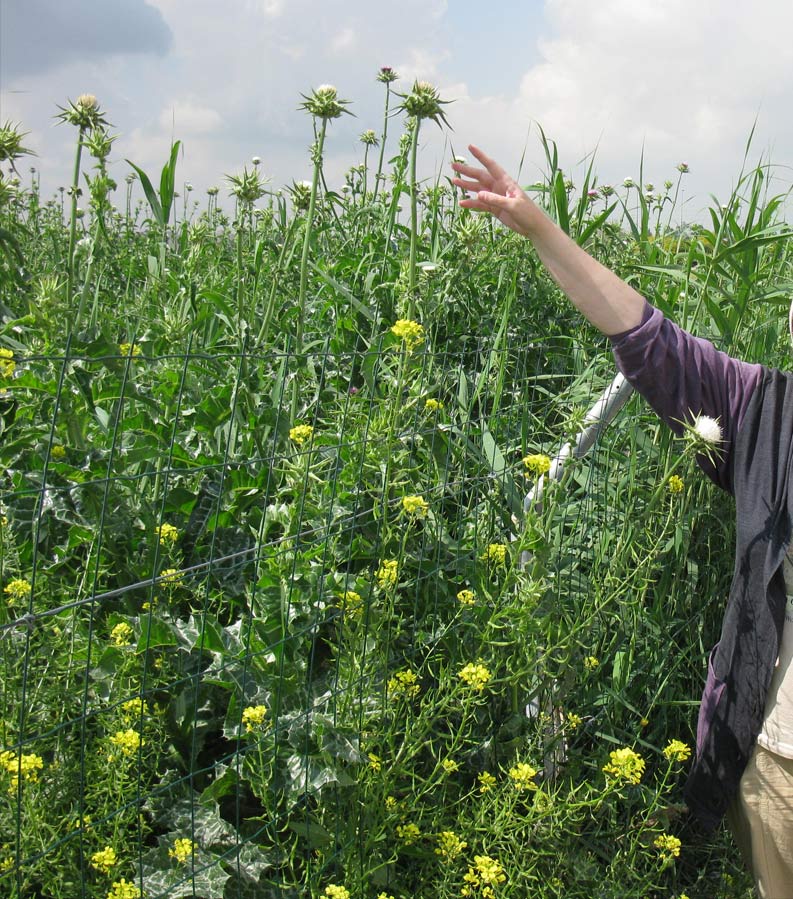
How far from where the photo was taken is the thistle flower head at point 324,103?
7.93 ft

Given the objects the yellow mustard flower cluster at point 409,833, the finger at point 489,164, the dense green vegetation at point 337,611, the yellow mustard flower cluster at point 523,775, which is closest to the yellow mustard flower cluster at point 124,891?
the dense green vegetation at point 337,611

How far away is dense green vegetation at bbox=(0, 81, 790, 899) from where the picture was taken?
185cm

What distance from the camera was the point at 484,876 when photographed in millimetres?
1913

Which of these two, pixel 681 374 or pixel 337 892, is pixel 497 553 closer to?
pixel 681 374

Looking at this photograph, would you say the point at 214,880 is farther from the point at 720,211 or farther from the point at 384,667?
the point at 720,211

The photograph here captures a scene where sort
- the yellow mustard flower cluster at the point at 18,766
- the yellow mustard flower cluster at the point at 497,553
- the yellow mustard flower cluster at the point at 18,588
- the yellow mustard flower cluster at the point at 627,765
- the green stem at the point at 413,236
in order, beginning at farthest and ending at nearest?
the green stem at the point at 413,236, the yellow mustard flower cluster at the point at 497,553, the yellow mustard flower cluster at the point at 627,765, the yellow mustard flower cluster at the point at 18,588, the yellow mustard flower cluster at the point at 18,766

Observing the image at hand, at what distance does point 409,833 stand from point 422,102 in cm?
193

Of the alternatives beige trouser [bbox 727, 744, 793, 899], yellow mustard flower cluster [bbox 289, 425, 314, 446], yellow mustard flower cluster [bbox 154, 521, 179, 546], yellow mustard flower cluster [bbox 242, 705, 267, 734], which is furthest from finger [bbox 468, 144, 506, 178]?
beige trouser [bbox 727, 744, 793, 899]

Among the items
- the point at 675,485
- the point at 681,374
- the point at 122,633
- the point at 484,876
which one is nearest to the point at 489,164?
the point at 681,374

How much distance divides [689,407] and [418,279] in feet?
3.30

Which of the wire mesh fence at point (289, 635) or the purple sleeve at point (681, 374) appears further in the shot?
the purple sleeve at point (681, 374)

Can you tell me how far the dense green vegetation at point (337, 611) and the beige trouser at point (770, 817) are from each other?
→ 0.24m

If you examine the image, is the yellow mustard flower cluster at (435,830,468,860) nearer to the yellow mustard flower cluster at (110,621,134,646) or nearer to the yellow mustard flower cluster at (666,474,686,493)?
the yellow mustard flower cluster at (110,621,134,646)

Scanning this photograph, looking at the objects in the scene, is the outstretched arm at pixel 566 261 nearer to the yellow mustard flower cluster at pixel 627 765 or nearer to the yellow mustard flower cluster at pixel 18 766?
the yellow mustard flower cluster at pixel 627 765
